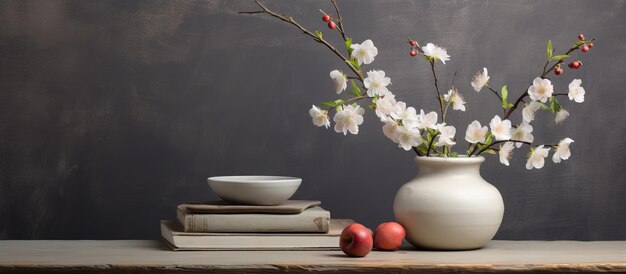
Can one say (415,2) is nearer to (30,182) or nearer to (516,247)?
(516,247)

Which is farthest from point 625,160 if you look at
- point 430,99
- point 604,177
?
point 430,99

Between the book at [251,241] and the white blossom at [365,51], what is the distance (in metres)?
0.38

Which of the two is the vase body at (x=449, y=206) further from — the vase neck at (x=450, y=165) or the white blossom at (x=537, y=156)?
the white blossom at (x=537, y=156)

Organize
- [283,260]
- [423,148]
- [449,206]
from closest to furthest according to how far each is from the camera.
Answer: [283,260], [449,206], [423,148]

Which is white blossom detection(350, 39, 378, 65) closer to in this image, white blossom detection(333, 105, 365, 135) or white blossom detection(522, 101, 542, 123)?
white blossom detection(333, 105, 365, 135)

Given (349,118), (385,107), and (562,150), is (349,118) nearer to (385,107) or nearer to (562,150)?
(385,107)

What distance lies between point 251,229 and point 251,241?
0.08 ft

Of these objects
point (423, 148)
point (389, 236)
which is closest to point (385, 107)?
point (423, 148)

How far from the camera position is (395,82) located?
2.20 meters

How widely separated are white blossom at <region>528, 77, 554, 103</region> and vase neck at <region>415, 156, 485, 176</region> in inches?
7.2

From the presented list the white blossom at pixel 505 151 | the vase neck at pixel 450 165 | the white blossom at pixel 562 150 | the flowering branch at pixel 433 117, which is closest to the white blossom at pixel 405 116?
the flowering branch at pixel 433 117

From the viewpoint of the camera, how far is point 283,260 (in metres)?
1.71

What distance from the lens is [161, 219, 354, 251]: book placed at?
184cm

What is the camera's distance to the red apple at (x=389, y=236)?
72.9 inches
